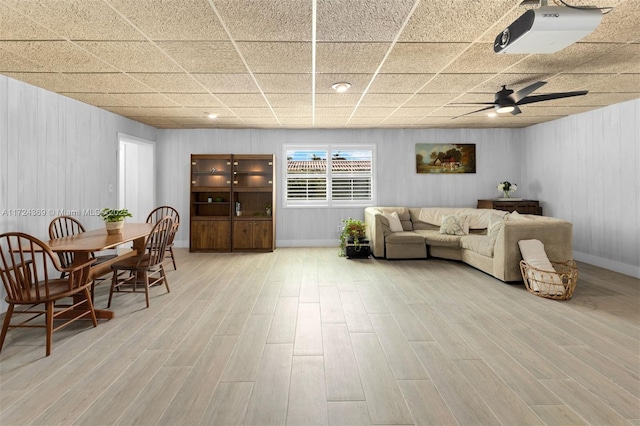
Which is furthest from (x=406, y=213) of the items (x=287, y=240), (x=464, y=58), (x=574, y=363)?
(x=574, y=363)

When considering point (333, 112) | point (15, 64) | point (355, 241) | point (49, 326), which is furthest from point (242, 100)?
point (49, 326)

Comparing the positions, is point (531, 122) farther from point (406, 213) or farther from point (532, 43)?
point (532, 43)

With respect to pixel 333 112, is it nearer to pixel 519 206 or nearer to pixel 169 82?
pixel 169 82

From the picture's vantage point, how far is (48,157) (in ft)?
13.6

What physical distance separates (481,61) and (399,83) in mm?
938

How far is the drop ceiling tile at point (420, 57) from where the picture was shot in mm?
2967

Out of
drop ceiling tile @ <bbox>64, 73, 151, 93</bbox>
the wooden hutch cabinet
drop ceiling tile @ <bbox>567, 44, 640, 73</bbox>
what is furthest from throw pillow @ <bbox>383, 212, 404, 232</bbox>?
drop ceiling tile @ <bbox>64, 73, 151, 93</bbox>

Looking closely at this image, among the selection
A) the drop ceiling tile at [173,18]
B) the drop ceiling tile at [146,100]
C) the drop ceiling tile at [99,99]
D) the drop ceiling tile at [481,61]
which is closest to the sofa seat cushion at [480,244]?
the drop ceiling tile at [481,61]

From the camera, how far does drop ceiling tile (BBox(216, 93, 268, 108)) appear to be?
4508 mm

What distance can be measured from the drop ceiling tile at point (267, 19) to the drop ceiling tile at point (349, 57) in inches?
12.2

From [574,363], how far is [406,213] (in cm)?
447

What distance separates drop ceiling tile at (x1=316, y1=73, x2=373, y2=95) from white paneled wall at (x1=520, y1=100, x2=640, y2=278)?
4.05 metres

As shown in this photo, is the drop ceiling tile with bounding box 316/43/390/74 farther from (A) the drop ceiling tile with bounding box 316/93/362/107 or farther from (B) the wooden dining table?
(B) the wooden dining table

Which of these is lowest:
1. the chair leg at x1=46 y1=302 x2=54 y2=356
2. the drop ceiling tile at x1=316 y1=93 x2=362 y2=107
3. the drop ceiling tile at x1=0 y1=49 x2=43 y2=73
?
the chair leg at x1=46 y1=302 x2=54 y2=356
